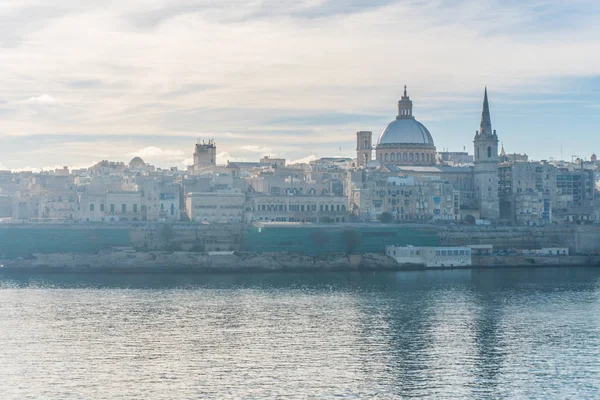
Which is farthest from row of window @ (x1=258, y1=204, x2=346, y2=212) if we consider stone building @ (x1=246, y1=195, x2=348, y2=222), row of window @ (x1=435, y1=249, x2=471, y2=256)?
row of window @ (x1=435, y1=249, x2=471, y2=256)

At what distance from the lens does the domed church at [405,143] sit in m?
102

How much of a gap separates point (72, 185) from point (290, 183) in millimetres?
17446

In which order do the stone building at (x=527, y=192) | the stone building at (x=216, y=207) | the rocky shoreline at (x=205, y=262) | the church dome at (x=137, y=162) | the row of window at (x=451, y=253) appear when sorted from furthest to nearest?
the church dome at (x=137, y=162) < the stone building at (x=527, y=192) < the stone building at (x=216, y=207) < the row of window at (x=451, y=253) < the rocky shoreline at (x=205, y=262)

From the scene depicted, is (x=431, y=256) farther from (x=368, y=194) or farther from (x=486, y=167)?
(x=486, y=167)

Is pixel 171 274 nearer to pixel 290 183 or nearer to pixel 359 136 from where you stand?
pixel 290 183

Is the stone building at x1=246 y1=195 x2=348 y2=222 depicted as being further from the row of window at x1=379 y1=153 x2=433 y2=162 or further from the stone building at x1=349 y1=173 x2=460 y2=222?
the row of window at x1=379 y1=153 x2=433 y2=162

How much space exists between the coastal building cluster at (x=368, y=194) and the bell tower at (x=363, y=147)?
4.30m

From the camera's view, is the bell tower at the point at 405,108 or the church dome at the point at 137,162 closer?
the bell tower at the point at 405,108

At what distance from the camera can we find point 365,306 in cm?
4997

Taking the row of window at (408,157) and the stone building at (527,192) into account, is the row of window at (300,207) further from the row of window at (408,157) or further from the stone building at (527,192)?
the row of window at (408,157)

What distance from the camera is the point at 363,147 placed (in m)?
109

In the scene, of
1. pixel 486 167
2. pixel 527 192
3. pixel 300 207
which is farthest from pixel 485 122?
pixel 300 207

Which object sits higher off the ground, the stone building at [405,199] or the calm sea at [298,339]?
the stone building at [405,199]

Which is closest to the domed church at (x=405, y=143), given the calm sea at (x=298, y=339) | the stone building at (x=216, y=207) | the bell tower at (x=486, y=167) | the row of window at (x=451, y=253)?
the bell tower at (x=486, y=167)
